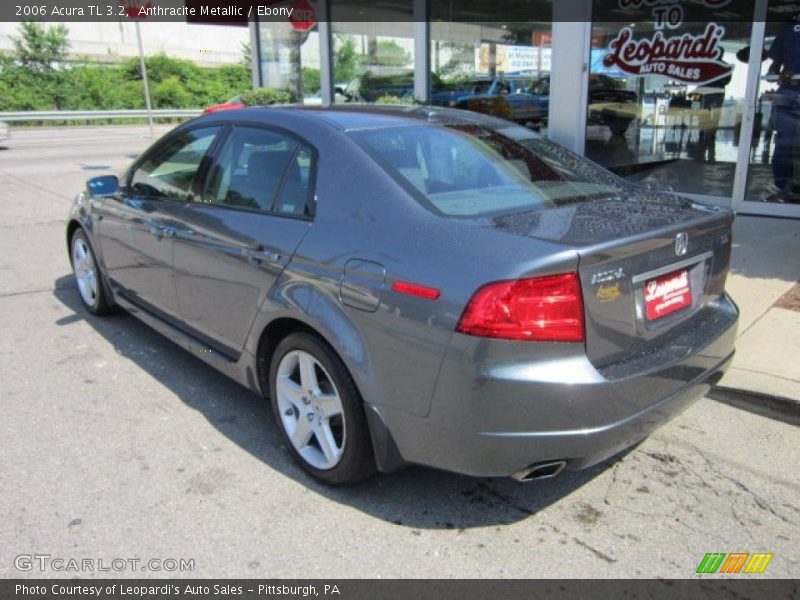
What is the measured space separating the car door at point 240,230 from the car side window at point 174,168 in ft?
0.73

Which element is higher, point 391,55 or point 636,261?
point 391,55

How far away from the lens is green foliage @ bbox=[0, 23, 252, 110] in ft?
107

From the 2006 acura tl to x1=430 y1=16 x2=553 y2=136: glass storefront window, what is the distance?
6755 mm

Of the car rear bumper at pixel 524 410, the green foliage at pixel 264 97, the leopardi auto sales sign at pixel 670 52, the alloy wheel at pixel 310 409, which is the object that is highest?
the leopardi auto sales sign at pixel 670 52

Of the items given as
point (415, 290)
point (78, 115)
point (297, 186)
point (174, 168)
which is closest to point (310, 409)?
point (415, 290)

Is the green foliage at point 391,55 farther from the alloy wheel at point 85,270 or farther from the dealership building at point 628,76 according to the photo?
the alloy wheel at point 85,270

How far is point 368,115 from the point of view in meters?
3.43

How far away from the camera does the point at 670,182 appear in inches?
364

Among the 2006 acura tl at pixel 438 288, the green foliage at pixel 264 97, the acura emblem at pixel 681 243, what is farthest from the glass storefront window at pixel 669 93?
the green foliage at pixel 264 97

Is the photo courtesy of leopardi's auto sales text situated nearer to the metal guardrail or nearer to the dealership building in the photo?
the dealership building

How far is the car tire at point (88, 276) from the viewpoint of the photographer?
5.05 m

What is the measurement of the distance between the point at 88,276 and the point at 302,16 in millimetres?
10752

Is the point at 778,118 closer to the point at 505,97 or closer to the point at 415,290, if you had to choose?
the point at 505,97
